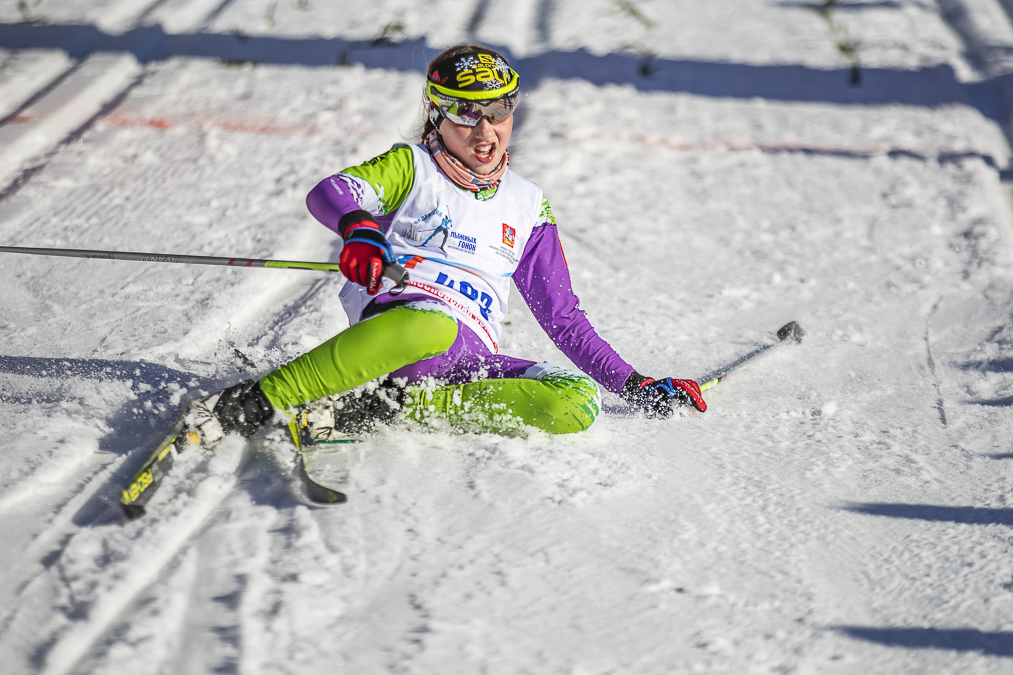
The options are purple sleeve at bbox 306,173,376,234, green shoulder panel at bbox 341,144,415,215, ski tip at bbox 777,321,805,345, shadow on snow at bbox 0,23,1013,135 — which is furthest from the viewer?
shadow on snow at bbox 0,23,1013,135

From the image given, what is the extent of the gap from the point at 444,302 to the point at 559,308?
0.43 metres

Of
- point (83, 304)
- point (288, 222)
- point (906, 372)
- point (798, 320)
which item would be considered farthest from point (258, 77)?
point (906, 372)

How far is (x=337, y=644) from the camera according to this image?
156 centimetres

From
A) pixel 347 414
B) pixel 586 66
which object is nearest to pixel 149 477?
pixel 347 414

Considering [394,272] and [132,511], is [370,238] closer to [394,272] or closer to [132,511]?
[394,272]

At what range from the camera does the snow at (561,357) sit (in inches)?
65.1

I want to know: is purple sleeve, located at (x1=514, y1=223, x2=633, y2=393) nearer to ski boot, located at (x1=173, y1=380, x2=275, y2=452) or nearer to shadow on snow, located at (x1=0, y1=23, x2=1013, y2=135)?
ski boot, located at (x1=173, y1=380, x2=275, y2=452)

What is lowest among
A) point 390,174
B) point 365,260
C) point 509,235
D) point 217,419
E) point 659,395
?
point 659,395

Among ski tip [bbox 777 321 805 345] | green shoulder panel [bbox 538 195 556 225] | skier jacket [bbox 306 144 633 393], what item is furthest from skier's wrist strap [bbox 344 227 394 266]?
ski tip [bbox 777 321 805 345]

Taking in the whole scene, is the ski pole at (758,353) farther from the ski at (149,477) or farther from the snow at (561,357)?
the ski at (149,477)

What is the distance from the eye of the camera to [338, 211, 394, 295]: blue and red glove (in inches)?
78.2

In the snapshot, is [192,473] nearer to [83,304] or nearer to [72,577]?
[72,577]

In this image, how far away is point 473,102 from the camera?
7.45ft

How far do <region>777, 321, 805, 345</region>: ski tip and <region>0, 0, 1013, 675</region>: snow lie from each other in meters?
0.11
